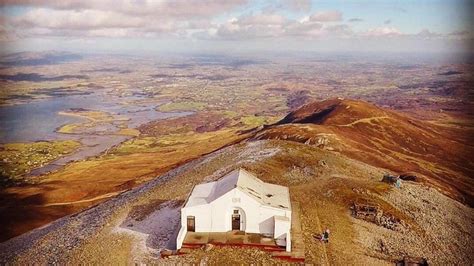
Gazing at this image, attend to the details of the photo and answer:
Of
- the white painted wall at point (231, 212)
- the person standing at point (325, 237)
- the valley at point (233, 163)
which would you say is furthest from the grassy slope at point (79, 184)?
the person standing at point (325, 237)

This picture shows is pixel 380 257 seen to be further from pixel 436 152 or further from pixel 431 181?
pixel 436 152

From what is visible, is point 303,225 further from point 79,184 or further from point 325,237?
point 79,184

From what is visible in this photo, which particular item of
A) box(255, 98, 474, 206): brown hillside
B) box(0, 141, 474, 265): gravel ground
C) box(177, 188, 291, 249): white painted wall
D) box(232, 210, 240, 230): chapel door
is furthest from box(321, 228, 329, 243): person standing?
box(255, 98, 474, 206): brown hillside

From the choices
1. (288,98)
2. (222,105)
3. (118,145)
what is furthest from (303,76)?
(118,145)

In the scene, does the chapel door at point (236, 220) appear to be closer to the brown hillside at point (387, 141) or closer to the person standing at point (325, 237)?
the person standing at point (325, 237)

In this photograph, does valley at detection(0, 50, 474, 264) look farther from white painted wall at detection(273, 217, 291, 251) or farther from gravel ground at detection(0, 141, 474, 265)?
white painted wall at detection(273, 217, 291, 251)

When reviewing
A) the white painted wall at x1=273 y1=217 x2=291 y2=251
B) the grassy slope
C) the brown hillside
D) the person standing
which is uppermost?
the white painted wall at x1=273 y1=217 x2=291 y2=251
